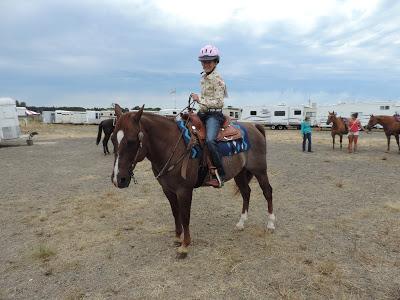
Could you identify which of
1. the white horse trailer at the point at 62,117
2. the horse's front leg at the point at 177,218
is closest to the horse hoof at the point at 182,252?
the horse's front leg at the point at 177,218

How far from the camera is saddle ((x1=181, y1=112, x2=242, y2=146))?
4.89m

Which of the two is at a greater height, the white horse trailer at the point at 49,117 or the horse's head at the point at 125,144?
the horse's head at the point at 125,144

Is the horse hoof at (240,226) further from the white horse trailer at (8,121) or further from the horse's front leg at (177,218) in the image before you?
the white horse trailer at (8,121)

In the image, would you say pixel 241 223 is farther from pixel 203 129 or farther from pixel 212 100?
pixel 212 100

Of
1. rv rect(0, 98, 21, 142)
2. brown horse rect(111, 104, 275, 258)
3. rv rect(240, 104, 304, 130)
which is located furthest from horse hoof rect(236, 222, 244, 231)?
rv rect(240, 104, 304, 130)

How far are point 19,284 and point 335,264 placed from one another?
159 inches

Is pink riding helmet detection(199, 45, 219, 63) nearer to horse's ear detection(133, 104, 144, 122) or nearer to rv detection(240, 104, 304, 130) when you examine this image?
horse's ear detection(133, 104, 144, 122)

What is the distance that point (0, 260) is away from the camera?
486cm

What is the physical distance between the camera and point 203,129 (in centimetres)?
500

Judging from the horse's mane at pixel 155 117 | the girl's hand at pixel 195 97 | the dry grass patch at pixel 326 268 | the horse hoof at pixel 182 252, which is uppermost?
the girl's hand at pixel 195 97

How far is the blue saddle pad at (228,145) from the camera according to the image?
4805 mm

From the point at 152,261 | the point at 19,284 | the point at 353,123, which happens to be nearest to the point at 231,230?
the point at 152,261

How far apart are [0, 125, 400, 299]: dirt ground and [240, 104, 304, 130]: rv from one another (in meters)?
33.3

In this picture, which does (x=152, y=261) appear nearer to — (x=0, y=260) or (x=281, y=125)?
(x=0, y=260)
